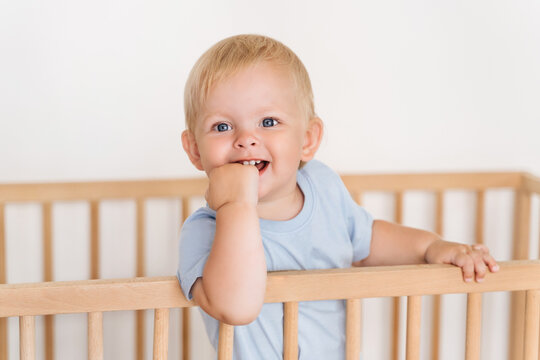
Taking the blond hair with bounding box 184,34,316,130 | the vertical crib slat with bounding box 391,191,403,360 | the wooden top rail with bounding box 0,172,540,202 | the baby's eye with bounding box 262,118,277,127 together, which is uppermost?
the blond hair with bounding box 184,34,316,130

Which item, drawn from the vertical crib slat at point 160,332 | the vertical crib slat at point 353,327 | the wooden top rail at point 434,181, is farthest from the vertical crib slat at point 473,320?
the wooden top rail at point 434,181

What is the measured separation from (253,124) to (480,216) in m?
0.86

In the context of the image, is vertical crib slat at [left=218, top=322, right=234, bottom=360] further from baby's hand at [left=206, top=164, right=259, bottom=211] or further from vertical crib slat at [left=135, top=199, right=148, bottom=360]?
vertical crib slat at [left=135, top=199, right=148, bottom=360]

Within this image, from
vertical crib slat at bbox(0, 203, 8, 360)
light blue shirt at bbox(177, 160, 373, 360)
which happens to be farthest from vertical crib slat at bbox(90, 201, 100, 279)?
light blue shirt at bbox(177, 160, 373, 360)

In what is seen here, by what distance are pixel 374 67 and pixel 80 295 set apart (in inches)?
37.3

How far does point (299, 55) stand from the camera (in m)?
1.54

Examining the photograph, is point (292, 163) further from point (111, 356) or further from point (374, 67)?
point (111, 356)

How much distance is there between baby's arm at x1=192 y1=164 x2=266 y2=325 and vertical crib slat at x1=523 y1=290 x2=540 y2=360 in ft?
1.13

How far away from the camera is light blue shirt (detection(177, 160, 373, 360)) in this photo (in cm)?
101

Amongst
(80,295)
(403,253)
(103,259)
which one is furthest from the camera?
(103,259)

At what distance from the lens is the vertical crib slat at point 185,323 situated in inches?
59.6

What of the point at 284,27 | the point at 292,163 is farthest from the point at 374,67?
the point at 292,163

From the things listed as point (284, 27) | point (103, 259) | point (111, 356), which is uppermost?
point (284, 27)

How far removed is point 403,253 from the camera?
3.77 ft
